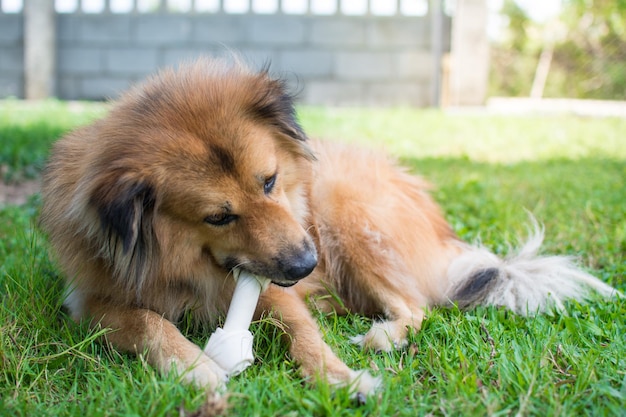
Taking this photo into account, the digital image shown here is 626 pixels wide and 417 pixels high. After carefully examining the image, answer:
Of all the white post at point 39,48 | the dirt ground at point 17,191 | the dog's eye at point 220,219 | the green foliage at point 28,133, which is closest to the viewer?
the dog's eye at point 220,219

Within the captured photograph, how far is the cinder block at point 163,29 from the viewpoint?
11336mm

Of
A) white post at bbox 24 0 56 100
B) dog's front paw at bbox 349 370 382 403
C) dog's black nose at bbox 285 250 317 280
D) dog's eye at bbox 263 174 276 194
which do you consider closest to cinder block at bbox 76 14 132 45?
white post at bbox 24 0 56 100

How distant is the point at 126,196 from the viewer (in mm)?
2096

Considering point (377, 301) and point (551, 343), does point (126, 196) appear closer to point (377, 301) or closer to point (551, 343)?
point (377, 301)

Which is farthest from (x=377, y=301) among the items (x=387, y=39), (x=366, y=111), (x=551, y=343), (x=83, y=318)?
(x=387, y=39)

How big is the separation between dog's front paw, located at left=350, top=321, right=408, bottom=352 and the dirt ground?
345 centimetres

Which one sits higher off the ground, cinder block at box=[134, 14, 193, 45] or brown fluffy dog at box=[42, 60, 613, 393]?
cinder block at box=[134, 14, 193, 45]

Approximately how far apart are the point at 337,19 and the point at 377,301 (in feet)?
29.9

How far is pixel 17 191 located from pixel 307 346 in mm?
4012

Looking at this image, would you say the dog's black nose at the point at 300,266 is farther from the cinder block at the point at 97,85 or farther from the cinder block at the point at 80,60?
the cinder block at the point at 80,60

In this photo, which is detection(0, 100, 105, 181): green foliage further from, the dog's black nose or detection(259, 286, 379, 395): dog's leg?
the dog's black nose

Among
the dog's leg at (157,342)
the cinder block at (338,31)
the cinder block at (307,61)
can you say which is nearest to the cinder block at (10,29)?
the cinder block at (307,61)

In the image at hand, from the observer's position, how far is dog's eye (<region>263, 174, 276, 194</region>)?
7.70 feet

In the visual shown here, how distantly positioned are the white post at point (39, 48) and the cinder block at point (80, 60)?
16 cm
